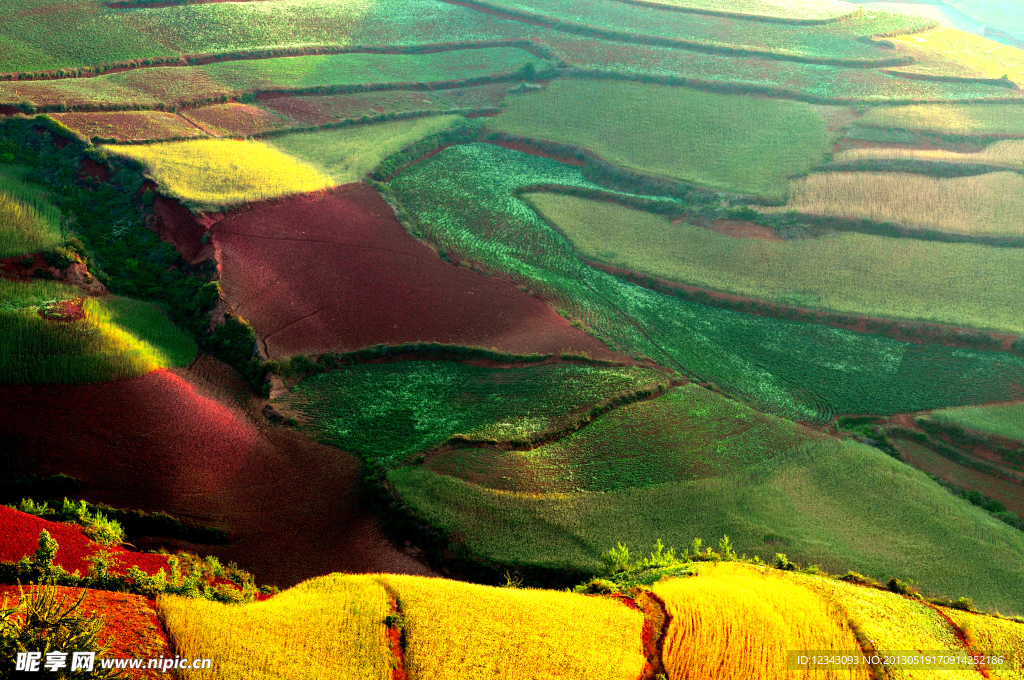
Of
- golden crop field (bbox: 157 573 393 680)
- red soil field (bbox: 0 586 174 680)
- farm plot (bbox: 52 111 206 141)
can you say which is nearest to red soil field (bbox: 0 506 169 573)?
red soil field (bbox: 0 586 174 680)

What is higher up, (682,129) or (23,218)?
(682,129)

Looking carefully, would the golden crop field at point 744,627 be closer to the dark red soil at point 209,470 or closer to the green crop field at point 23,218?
the dark red soil at point 209,470

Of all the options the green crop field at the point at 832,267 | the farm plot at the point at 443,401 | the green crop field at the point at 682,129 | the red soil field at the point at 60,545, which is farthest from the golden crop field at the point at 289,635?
the green crop field at the point at 682,129

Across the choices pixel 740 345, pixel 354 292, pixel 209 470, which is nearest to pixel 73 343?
pixel 209 470

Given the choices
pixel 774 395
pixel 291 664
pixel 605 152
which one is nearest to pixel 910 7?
pixel 605 152

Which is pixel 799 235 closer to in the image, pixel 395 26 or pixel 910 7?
pixel 395 26

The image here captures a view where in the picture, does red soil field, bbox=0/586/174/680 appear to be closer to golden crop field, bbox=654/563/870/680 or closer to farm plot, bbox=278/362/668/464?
farm plot, bbox=278/362/668/464

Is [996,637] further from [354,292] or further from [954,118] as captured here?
[954,118]
